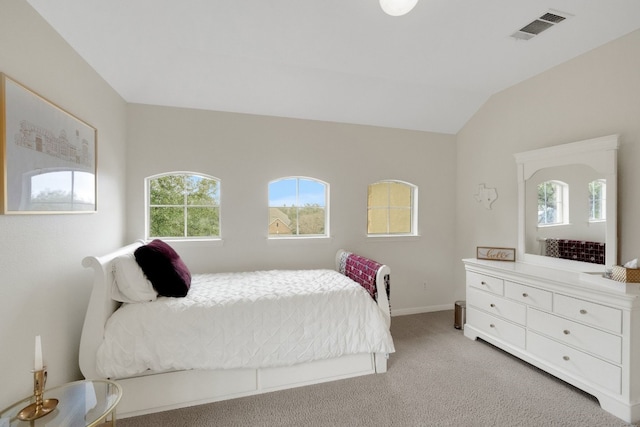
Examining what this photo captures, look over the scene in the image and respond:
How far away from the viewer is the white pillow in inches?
78.4

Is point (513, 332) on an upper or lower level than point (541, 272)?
lower

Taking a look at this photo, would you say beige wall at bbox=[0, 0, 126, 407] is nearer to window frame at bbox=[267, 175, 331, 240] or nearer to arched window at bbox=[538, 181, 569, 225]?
window frame at bbox=[267, 175, 331, 240]

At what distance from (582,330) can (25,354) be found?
342cm

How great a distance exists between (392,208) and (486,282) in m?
1.39

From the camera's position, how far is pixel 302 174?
3.39 meters

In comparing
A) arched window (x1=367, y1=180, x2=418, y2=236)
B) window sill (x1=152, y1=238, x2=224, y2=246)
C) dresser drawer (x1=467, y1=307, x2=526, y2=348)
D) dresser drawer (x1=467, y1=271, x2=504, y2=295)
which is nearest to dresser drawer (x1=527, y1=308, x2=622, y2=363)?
dresser drawer (x1=467, y1=307, x2=526, y2=348)

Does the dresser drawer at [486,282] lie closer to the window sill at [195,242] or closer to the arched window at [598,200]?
the arched window at [598,200]

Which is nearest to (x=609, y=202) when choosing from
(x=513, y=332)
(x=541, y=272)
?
(x=541, y=272)

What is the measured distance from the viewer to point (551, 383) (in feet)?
7.37

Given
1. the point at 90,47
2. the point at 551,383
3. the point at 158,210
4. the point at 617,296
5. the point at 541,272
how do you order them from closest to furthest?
1. the point at 617,296
2. the point at 90,47
3. the point at 551,383
4. the point at 541,272
5. the point at 158,210

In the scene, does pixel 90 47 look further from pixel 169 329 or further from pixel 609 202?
pixel 609 202

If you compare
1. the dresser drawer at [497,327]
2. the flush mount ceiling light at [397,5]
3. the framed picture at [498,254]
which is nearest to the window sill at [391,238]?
the framed picture at [498,254]

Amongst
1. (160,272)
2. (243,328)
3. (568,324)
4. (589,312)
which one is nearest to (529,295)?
(568,324)

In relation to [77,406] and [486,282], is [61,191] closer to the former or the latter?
[77,406]
